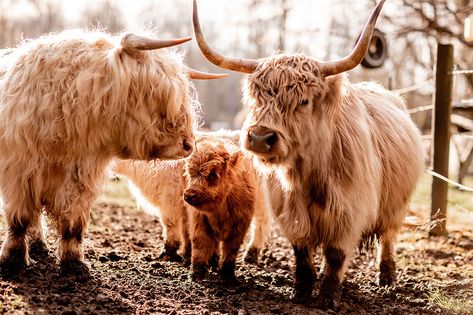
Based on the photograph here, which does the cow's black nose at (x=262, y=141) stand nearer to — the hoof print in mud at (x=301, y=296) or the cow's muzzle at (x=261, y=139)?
the cow's muzzle at (x=261, y=139)

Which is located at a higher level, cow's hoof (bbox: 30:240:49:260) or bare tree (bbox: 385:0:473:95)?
bare tree (bbox: 385:0:473:95)

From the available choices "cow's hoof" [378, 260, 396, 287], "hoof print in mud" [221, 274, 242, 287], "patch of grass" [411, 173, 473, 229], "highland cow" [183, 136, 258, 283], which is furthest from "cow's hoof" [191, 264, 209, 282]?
"patch of grass" [411, 173, 473, 229]

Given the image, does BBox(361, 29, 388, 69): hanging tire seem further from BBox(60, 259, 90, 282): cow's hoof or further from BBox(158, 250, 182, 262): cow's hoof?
BBox(60, 259, 90, 282): cow's hoof

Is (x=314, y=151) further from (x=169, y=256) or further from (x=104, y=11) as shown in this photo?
(x=104, y=11)

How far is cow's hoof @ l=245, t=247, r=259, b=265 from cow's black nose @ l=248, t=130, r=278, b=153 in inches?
86.3

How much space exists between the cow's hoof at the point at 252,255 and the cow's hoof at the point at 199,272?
3.44 feet

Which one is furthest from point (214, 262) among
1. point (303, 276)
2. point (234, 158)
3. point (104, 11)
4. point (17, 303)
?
point (104, 11)

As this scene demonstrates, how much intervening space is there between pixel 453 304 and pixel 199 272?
5.93 feet

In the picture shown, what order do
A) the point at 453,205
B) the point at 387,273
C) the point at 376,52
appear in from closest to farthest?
the point at 387,273 → the point at 453,205 → the point at 376,52

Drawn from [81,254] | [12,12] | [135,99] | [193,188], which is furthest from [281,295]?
[12,12]

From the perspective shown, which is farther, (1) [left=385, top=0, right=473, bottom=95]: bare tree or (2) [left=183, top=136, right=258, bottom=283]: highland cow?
(1) [left=385, top=0, right=473, bottom=95]: bare tree

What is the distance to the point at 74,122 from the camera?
3961 mm

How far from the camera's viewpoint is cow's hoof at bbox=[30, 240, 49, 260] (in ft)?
16.4

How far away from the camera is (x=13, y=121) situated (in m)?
3.97
